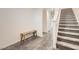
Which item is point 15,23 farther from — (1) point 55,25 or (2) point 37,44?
(1) point 55,25

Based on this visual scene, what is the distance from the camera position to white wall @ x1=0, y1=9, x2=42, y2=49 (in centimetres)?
122

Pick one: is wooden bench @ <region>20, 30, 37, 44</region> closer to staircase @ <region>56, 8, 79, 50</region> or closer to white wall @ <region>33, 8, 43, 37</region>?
white wall @ <region>33, 8, 43, 37</region>

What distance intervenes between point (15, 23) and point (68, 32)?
64 centimetres

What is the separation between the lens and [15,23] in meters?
1.25

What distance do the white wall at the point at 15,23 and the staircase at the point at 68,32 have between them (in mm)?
279

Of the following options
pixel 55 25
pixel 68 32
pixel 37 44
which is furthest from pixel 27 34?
pixel 68 32

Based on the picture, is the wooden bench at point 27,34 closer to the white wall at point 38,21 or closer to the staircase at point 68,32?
the white wall at point 38,21

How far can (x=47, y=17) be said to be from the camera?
4.18 feet

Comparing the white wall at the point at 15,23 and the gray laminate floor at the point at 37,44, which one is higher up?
the white wall at the point at 15,23

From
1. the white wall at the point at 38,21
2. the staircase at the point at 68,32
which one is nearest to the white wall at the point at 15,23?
the white wall at the point at 38,21

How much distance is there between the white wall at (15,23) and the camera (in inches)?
47.9

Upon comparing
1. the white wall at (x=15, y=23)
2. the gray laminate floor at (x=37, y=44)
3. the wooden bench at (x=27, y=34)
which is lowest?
the gray laminate floor at (x=37, y=44)

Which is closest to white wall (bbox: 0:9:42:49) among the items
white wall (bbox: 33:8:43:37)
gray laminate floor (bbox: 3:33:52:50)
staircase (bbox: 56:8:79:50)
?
white wall (bbox: 33:8:43:37)
